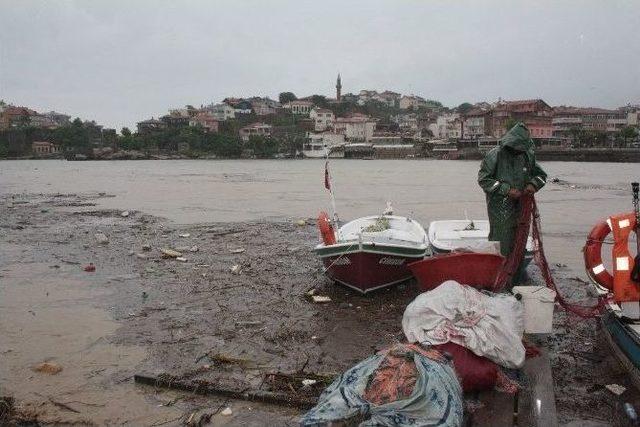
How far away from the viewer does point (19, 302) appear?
8.73 metres

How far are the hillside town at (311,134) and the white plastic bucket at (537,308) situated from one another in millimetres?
96360

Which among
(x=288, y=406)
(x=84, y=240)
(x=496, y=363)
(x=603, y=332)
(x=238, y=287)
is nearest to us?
(x=496, y=363)

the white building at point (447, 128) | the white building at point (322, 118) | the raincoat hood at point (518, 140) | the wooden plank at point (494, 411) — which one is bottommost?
the wooden plank at point (494, 411)

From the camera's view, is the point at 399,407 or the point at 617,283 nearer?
the point at 399,407

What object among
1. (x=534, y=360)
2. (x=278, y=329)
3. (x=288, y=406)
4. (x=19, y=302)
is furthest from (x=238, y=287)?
(x=534, y=360)

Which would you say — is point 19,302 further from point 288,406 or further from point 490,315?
point 490,315

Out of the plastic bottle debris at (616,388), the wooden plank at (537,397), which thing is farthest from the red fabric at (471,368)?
the plastic bottle debris at (616,388)

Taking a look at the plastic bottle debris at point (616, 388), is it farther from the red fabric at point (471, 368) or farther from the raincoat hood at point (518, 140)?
the raincoat hood at point (518, 140)

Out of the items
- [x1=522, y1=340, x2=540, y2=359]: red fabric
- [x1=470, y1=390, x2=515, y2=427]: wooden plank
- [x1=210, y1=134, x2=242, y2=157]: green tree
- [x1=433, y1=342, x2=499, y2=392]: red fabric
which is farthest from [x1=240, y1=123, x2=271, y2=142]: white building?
[x1=470, y1=390, x2=515, y2=427]: wooden plank

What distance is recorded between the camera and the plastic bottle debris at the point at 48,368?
5965 mm

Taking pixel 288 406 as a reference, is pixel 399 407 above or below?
above

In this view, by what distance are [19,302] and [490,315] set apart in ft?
24.8

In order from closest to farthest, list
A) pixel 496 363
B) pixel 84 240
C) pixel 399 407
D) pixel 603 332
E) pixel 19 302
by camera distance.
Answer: pixel 399 407, pixel 496 363, pixel 603 332, pixel 19 302, pixel 84 240

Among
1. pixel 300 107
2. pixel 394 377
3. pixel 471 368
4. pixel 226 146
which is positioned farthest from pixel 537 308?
pixel 300 107
